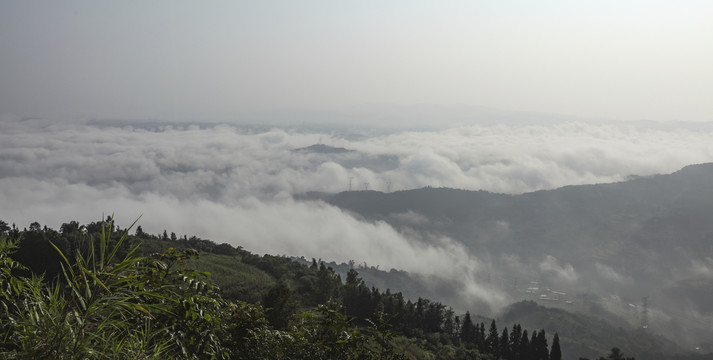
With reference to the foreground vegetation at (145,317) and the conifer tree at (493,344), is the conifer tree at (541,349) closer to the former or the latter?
the conifer tree at (493,344)

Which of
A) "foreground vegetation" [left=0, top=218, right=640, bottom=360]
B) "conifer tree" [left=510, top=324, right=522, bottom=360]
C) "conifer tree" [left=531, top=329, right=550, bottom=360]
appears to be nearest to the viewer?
"foreground vegetation" [left=0, top=218, right=640, bottom=360]

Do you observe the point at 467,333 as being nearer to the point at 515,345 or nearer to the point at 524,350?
the point at 515,345

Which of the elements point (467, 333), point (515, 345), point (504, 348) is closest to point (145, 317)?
point (504, 348)

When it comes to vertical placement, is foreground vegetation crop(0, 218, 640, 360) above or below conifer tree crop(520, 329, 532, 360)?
above

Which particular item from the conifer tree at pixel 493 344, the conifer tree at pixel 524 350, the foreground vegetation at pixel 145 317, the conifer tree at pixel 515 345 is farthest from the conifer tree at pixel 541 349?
the foreground vegetation at pixel 145 317

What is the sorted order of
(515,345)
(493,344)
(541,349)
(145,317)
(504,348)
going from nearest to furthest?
(145,317) → (541,349) → (504,348) → (515,345) → (493,344)

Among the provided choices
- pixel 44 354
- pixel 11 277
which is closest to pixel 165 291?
pixel 44 354

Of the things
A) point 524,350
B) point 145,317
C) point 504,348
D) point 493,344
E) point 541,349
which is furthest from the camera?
point 493,344

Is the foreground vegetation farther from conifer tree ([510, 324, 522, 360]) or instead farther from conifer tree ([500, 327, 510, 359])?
conifer tree ([510, 324, 522, 360])

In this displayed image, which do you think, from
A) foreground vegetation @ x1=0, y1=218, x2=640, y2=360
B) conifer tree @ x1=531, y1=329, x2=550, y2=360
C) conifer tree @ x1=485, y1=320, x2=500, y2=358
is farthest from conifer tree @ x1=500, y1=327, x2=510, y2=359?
foreground vegetation @ x1=0, y1=218, x2=640, y2=360

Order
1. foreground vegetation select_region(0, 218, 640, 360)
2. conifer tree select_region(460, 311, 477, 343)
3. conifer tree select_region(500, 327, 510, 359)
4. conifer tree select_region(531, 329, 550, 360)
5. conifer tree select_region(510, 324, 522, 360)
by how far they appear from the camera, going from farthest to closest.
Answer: conifer tree select_region(460, 311, 477, 343)
conifer tree select_region(510, 324, 522, 360)
conifer tree select_region(500, 327, 510, 359)
conifer tree select_region(531, 329, 550, 360)
foreground vegetation select_region(0, 218, 640, 360)

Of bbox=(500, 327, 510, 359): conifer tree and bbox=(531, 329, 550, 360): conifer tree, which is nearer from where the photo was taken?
bbox=(531, 329, 550, 360): conifer tree

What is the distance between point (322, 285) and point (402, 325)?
21955 millimetres

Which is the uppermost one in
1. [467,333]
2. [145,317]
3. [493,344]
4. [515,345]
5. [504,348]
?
[145,317]
